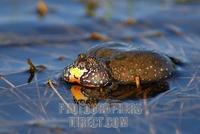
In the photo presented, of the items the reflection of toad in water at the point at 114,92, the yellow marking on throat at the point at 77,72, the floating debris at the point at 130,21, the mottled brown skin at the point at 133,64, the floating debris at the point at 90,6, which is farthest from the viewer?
the floating debris at the point at 90,6

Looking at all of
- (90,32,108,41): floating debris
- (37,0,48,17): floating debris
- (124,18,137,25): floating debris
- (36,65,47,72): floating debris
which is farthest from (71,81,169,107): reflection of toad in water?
(37,0,48,17): floating debris

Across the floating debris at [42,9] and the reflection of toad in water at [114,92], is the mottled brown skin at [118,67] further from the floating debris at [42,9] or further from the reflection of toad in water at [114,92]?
the floating debris at [42,9]

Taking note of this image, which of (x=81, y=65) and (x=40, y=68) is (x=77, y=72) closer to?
(x=81, y=65)

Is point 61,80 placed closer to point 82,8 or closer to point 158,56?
point 158,56

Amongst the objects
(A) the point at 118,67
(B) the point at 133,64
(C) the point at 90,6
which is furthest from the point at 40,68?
(C) the point at 90,6

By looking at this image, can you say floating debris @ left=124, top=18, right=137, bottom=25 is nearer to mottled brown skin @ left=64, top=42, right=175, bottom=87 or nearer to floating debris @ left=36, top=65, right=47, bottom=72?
mottled brown skin @ left=64, top=42, right=175, bottom=87

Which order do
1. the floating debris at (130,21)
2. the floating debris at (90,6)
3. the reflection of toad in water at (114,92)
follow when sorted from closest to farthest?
the reflection of toad in water at (114,92) < the floating debris at (130,21) < the floating debris at (90,6)

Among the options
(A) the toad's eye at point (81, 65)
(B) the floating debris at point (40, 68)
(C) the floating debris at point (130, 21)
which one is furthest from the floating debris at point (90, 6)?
(A) the toad's eye at point (81, 65)

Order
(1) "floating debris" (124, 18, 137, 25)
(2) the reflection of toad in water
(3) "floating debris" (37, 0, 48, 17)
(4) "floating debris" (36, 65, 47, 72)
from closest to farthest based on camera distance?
(2) the reflection of toad in water → (4) "floating debris" (36, 65, 47, 72) → (1) "floating debris" (124, 18, 137, 25) → (3) "floating debris" (37, 0, 48, 17)
